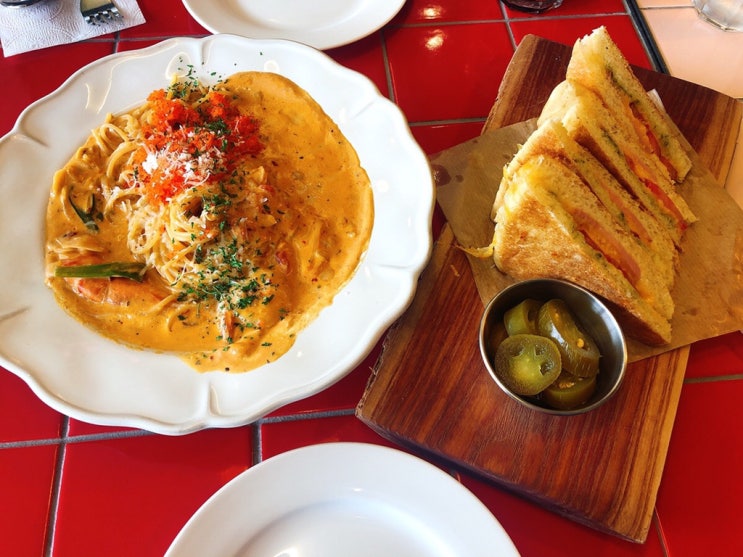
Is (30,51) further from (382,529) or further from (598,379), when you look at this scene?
(598,379)

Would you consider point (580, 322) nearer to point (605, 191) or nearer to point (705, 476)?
point (605, 191)

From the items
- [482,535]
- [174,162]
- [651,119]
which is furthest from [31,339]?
[651,119]

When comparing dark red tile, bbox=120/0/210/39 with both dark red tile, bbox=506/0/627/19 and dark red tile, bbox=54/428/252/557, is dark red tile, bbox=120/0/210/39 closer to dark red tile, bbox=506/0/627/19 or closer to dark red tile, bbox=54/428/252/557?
dark red tile, bbox=506/0/627/19

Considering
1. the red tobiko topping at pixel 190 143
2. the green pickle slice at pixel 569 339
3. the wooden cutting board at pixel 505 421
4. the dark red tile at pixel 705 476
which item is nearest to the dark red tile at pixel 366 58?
the red tobiko topping at pixel 190 143

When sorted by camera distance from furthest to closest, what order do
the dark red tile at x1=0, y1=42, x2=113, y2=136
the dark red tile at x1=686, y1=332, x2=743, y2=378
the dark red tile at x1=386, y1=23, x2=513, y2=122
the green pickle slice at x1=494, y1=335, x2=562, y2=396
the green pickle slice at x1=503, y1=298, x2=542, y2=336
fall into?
the dark red tile at x1=386, y1=23, x2=513, y2=122 < the dark red tile at x1=0, y1=42, x2=113, y2=136 < the dark red tile at x1=686, y1=332, x2=743, y2=378 < the green pickle slice at x1=503, y1=298, x2=542, y2=336 < the green pickle slice at x1=494, y1=335, x2=562, y2=396

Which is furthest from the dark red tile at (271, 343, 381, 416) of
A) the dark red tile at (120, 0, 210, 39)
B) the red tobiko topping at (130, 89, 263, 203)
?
the dark red tile at (120, 0, 210, 39)

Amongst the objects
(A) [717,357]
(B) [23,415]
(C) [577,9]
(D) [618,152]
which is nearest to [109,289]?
(B) [23,415]
